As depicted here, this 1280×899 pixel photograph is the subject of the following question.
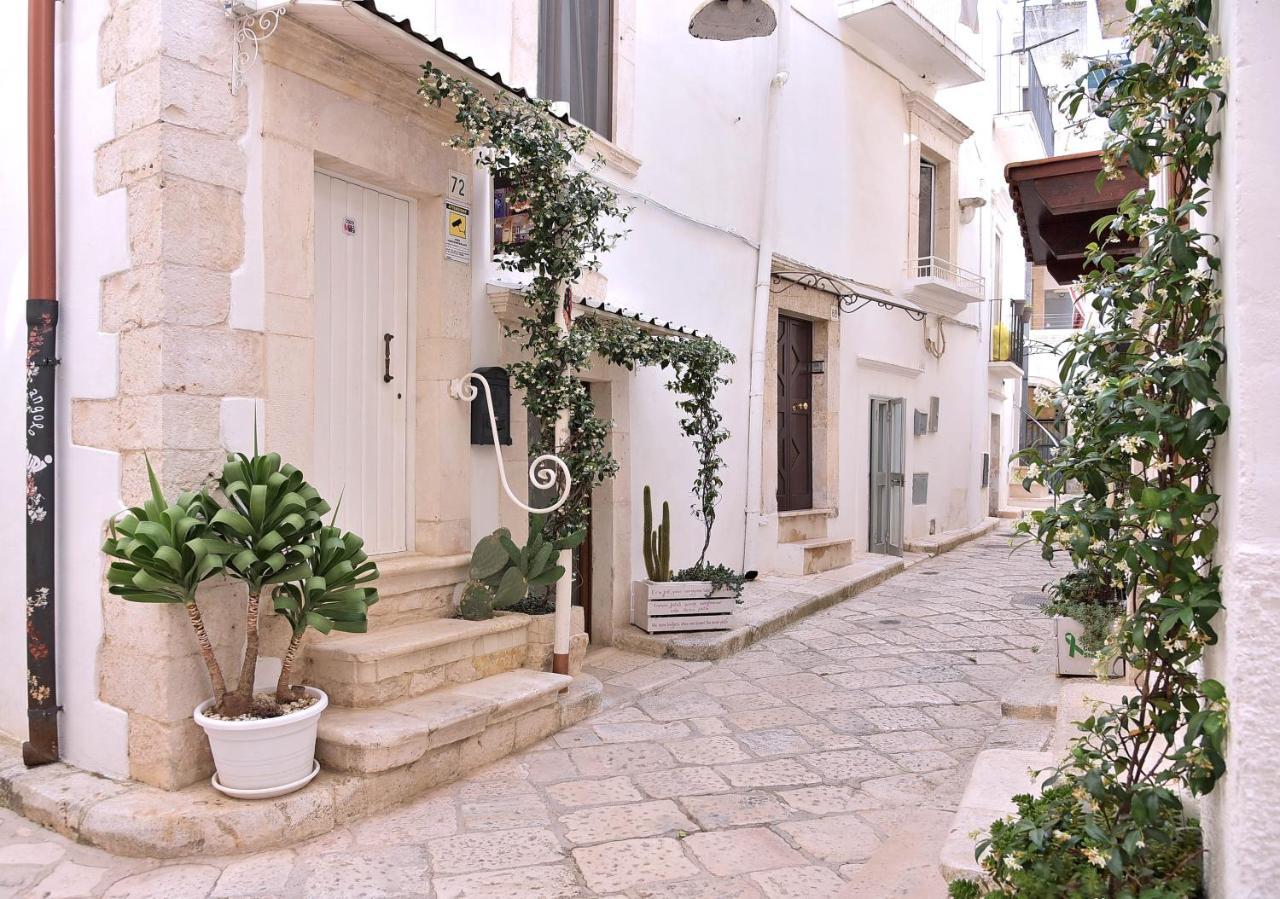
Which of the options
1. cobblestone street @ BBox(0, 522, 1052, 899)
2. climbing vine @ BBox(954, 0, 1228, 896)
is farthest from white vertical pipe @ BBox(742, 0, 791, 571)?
climbing vine @ BBox(954, 0, 1228, 896)

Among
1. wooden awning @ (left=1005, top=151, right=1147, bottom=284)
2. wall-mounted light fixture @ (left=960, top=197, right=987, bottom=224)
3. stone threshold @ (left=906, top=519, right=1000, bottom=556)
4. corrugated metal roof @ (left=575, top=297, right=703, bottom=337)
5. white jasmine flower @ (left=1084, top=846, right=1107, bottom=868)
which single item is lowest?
stone threshold @ (left=906, top=519, right=1000, bottom=556)

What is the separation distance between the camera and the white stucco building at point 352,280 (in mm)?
3695

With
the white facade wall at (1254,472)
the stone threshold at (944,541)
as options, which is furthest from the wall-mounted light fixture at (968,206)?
the white facade wall at (1254,472)

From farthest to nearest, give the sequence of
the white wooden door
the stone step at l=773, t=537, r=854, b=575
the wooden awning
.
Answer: the stone step at l=773, t=537, r=854, b=575 < the wooden awning < the white wooden door

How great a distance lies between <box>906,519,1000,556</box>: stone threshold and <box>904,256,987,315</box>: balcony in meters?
2.92

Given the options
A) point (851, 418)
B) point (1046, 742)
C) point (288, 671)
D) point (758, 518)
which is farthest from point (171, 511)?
point (851, 418)

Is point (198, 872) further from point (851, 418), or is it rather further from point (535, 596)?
point (851, 418)

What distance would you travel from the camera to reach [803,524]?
952 centimetres

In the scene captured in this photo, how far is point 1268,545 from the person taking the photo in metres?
1.73

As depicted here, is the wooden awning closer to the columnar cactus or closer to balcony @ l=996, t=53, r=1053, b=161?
the columnar cactus

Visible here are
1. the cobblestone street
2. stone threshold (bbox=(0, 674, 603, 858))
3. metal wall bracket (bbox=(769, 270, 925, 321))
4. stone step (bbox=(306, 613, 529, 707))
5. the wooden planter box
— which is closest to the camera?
the cobblestone street

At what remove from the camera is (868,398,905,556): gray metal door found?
36.0ft

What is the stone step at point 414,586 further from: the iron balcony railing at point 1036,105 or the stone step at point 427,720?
the iron balcony railing at point 1036,105

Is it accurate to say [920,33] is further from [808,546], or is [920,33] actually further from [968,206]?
[808,546]
